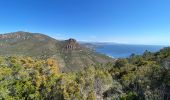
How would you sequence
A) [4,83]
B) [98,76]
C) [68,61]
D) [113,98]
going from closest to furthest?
[4,83]
[113,98]
[98,76]
[68,61]

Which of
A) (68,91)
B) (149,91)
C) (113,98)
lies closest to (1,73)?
(68,91)

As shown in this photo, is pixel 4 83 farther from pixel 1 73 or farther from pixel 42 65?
pixel 42 65

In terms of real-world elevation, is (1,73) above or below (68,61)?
above

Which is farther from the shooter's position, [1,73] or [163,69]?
[163,69]

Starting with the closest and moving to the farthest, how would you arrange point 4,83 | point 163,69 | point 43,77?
1. point 4,83
2. point 43,77
3. point 163,69

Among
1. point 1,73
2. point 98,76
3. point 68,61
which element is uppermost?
point 1,73

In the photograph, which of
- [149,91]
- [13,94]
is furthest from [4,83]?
[149,91]

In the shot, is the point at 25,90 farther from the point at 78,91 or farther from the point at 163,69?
the point at 163,69

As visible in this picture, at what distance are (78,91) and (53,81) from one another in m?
3.39

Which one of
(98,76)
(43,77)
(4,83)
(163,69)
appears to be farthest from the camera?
(98,76)

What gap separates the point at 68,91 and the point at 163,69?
66.3 feet

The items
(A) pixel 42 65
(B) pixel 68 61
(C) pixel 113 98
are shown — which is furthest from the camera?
(B) pixel 68 61

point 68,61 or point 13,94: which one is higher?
point 13,94

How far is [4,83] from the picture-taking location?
2858 cm
